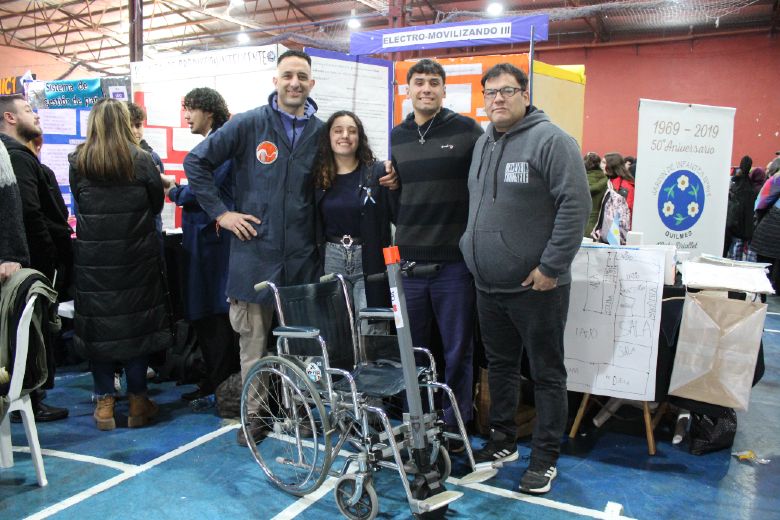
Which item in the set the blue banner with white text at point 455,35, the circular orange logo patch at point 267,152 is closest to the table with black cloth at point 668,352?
the blue banner with white text at point 455,35

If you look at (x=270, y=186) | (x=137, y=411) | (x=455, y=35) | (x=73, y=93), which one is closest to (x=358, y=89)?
(x=455, y=35)

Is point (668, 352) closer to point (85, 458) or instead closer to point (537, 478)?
point (537, 478)

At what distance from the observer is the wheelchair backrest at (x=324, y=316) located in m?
2.50

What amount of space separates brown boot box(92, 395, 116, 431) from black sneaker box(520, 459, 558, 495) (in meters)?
2.03

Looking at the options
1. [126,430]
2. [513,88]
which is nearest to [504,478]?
[513,88]

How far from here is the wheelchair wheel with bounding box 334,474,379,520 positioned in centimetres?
217

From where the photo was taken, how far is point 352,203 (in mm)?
2779

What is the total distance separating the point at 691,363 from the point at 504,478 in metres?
0.98

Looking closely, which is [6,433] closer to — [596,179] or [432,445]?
[432,445]

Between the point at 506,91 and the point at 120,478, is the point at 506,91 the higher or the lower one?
the higher one

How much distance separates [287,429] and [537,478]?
1.06 meters

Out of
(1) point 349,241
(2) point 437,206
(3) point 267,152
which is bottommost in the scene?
(1) point 349,241

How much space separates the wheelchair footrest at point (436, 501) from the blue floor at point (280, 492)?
0.98 ft

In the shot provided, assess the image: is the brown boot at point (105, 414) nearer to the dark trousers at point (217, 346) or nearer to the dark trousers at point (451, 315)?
the dark trousers at point (217, 346)
